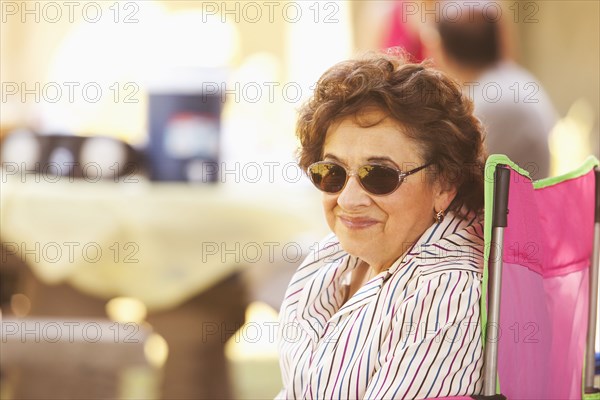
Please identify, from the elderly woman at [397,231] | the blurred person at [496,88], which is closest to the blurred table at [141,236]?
the blurred person at [496,88]

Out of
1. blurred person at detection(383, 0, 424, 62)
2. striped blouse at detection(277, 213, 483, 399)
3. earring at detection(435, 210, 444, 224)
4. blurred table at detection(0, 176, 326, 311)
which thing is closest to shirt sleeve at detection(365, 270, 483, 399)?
striped blouse at detection(277, 213, 483, 399)

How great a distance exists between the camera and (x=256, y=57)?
730cm

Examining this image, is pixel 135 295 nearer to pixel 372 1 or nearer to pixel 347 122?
pixel 347 122

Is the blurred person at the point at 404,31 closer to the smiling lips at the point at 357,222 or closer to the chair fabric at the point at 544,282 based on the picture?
the chair fabric at the point at 544,282

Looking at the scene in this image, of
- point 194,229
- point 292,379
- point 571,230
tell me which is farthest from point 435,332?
point 194,229

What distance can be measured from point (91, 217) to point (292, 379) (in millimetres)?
1269

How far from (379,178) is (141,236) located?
1.30m

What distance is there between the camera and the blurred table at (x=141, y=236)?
261 centimetres

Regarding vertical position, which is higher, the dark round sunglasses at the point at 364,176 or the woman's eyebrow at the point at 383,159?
the woman's eyebrow at the point at 383,159

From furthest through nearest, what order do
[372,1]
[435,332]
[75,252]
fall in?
[372,1] < [75,252] < [435,332]

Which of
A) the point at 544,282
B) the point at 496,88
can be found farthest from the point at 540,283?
the point at 496,88

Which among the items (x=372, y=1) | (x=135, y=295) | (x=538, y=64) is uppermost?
(x=372, y=1)

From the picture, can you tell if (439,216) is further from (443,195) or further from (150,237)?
(150,237)

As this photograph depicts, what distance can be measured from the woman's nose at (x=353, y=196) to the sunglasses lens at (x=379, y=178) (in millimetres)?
20
